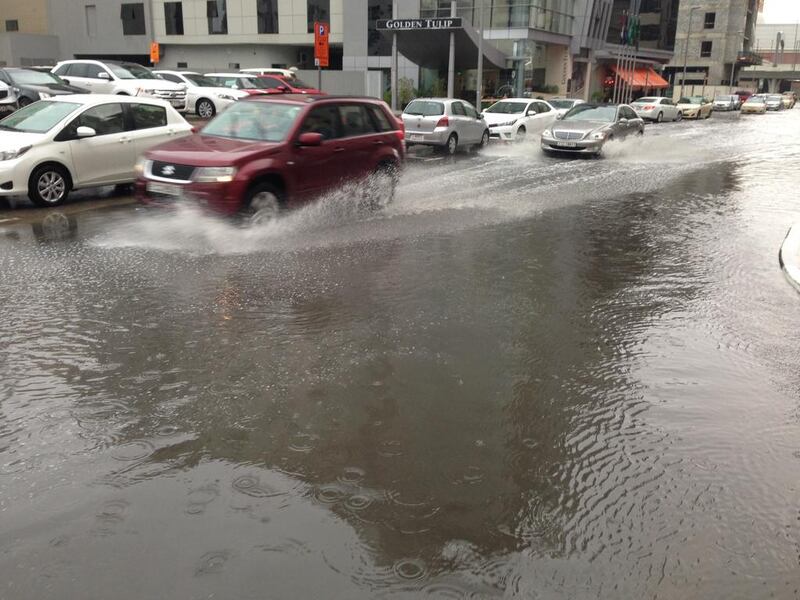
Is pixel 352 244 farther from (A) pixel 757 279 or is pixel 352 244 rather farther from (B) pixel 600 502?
(B) pixel 600 502

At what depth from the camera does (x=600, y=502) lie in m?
3.74

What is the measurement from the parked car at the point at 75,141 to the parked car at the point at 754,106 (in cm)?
5644

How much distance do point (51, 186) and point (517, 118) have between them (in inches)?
670

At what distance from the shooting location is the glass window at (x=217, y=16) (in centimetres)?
5138

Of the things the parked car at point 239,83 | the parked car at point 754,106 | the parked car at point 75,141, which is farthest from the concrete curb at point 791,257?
A: the parked car at point 754,106

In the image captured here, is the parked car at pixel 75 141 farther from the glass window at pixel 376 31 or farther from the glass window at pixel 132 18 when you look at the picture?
the glass window at pixel 132 18

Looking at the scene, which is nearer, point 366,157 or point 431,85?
point 366,157

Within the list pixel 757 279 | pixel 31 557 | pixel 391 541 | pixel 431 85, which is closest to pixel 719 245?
pixel 757 279

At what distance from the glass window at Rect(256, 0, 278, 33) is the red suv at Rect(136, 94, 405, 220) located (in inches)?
1657

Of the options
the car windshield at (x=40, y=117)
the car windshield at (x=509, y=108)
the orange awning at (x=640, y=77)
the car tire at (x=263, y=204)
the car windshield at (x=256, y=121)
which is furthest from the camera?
the orange awning at (x=640, y=77)

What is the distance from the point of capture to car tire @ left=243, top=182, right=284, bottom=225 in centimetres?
932

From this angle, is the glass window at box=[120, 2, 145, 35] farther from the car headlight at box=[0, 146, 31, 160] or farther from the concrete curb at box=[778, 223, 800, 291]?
the concrete curb at box=[778, 223, 800, 291]

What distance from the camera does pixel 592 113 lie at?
2258 centimetres

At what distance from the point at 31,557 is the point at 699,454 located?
11.5 ft
